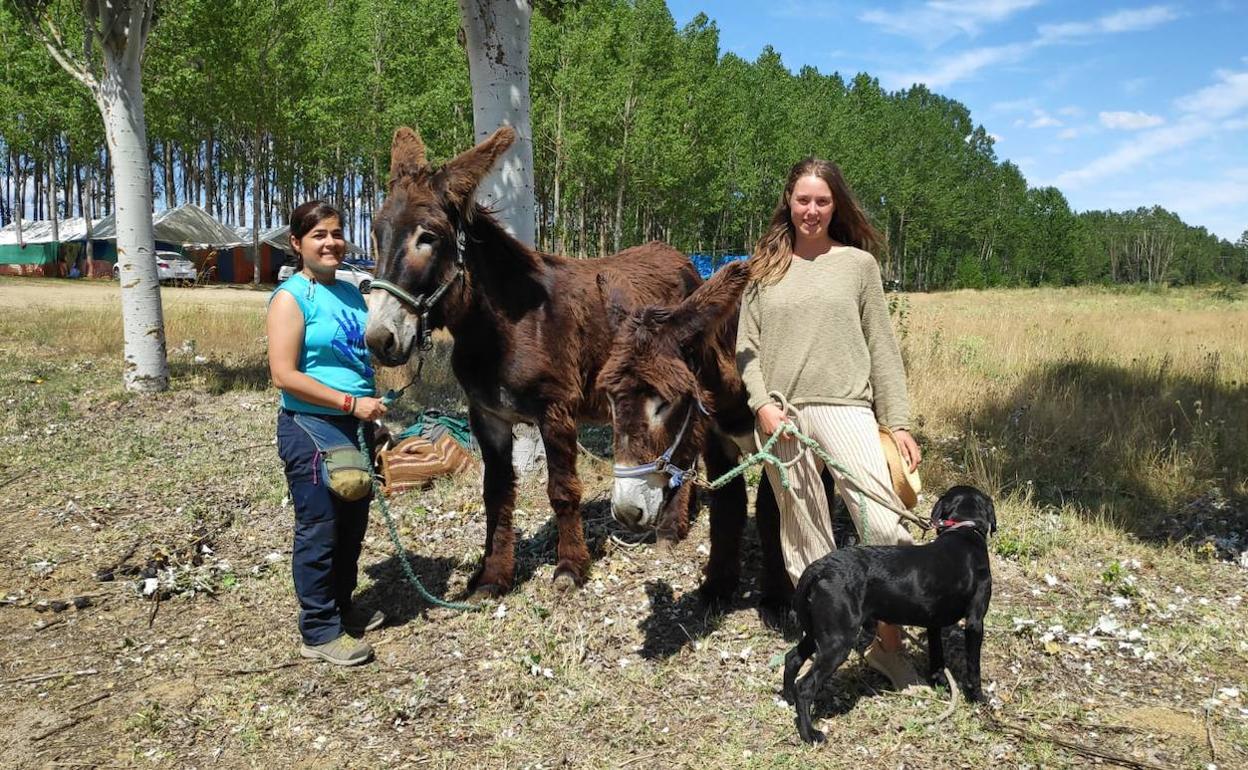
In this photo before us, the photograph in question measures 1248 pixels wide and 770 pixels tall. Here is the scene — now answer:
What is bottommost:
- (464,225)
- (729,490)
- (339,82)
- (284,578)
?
(284,578)

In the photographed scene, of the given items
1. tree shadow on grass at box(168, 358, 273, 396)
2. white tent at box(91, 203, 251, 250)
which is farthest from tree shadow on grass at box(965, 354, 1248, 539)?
white tent at box(91, 203, 251, 250)

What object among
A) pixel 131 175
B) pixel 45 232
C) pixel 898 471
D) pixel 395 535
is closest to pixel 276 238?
pixel 45 232

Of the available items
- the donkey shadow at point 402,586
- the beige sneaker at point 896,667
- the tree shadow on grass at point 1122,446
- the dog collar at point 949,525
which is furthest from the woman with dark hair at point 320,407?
the tree shadow on grass at point 1122,446

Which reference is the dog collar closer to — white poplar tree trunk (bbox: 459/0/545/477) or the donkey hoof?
the donkey hoof

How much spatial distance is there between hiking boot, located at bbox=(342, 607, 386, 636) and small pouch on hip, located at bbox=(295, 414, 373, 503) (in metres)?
0.90

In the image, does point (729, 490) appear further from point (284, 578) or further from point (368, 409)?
point (284, 578)

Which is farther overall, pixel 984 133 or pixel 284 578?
pixel 984 133

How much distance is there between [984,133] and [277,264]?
64391 mm

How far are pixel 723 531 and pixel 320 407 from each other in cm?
226

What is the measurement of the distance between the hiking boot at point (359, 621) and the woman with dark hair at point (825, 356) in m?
2.43

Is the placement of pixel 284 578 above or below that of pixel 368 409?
below

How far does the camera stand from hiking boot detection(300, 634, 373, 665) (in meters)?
3.75

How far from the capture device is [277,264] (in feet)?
134

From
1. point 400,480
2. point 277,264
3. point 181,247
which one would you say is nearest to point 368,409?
point 400,480
